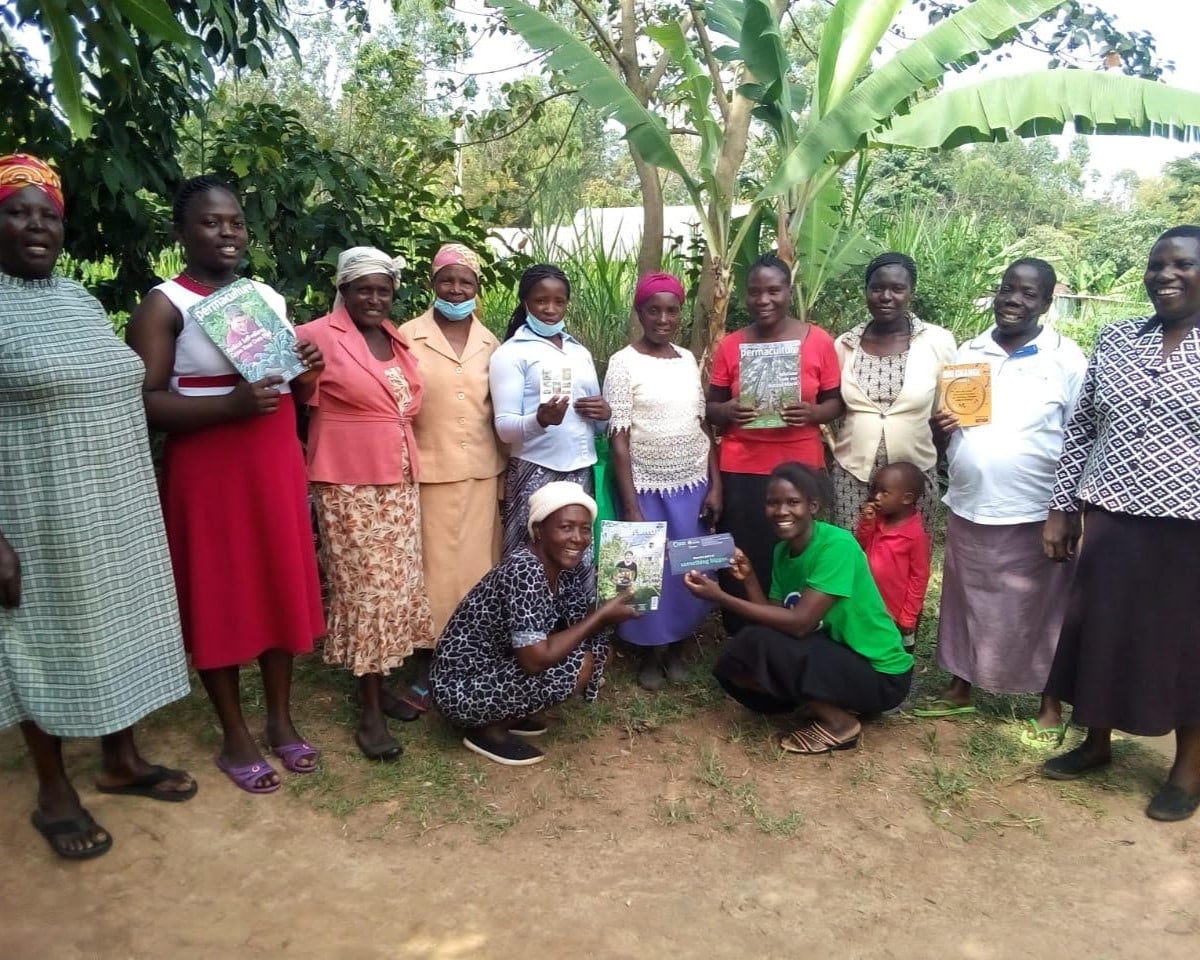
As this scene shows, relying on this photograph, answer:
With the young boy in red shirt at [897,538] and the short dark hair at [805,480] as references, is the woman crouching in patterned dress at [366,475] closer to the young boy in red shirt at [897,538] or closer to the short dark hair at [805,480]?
the short dark hair at [805,480]

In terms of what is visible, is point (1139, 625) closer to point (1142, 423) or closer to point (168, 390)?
point (1142, 423)

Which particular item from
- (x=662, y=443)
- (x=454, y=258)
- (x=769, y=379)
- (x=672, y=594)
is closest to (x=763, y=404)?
(x=769, y=379)

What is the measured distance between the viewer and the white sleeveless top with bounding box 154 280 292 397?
2.96 meters

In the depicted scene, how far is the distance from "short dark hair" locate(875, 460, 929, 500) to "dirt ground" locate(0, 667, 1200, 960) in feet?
3.40

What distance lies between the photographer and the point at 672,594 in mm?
4137

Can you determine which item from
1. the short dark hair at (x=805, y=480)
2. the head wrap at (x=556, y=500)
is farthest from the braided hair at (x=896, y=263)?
the head wrap at (x=556, y=500)

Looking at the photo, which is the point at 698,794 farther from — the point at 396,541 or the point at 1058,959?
the point at 396,541

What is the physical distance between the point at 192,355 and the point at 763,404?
2209 mm

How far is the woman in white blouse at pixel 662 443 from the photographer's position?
390cm

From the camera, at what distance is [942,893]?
9.14ft

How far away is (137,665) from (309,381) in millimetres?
1086

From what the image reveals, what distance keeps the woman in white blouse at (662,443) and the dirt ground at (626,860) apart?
64 centimetres

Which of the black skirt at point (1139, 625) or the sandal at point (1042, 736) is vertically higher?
the black skirt at point (1139, 625)

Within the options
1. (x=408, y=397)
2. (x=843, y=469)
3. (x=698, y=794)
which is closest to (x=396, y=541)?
(x=408, y=397)
